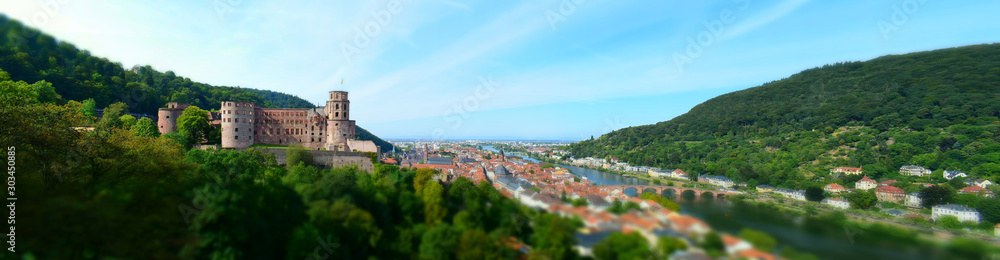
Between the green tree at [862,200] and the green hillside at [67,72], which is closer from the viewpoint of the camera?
the green hillside at [67,72]

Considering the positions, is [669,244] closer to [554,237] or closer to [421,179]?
[554,237]

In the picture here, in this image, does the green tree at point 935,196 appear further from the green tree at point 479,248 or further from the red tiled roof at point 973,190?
the green tree at point 479,248

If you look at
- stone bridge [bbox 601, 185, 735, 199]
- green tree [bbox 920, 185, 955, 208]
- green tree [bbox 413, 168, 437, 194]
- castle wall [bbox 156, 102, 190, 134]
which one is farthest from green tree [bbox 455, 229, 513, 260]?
green tree [bbox 920, 185, 955, 208]

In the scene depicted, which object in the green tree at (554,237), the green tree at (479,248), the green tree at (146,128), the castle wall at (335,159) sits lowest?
the green tree at (479,248)

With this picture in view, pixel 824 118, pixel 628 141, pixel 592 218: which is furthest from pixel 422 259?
pixel 628 141

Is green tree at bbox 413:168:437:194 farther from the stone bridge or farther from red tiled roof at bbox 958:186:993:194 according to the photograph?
red tiled roof at bbox 958:186:993:194

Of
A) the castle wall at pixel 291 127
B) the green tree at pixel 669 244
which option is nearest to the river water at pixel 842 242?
the green tree at pixel 669 244

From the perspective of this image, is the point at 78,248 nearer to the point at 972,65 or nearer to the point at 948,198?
the point at 948,198
